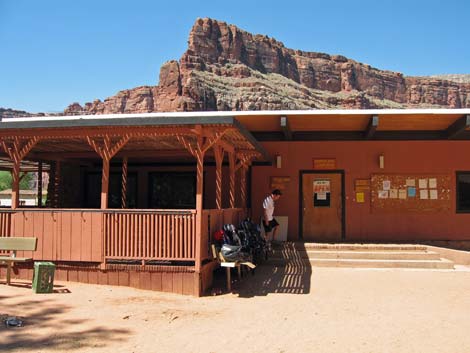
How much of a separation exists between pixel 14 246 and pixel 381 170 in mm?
8965

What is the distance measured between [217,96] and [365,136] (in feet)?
250

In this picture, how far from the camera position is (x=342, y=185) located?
13102mm

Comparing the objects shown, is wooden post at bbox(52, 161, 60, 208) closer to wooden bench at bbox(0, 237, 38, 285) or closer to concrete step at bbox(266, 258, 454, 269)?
wooden bench at bbox(0, 237, 38, 285)

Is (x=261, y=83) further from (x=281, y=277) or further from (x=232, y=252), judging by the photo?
(x=232, y=252)

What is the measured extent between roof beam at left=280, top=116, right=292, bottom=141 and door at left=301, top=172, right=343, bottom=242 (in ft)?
3.55

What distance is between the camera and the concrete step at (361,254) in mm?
11070

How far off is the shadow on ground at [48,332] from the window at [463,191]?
1013cm

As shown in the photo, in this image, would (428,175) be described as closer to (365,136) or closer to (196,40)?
(365,136)

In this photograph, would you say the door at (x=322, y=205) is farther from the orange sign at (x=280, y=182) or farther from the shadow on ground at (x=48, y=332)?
the shadow on ground at (x=48, y=332)

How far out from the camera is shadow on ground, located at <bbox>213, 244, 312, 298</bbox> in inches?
337

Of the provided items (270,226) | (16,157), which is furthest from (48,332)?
(270,226)

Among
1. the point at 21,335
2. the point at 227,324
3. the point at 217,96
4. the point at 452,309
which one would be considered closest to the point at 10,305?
the point at 21,335

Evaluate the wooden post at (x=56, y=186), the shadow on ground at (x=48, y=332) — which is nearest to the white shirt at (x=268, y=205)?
the shadow on ground at (x=48, y=332)

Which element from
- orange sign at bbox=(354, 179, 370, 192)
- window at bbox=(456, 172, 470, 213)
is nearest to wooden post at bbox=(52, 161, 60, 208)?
orange sign at bbox=(354, 179, 370, 192)
